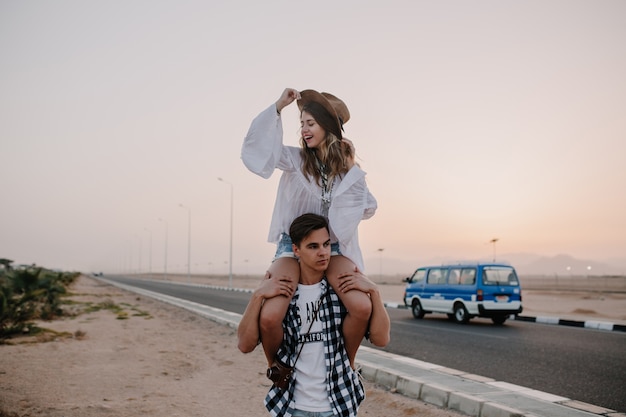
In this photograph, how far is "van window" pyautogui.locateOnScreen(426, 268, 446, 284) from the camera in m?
17.0

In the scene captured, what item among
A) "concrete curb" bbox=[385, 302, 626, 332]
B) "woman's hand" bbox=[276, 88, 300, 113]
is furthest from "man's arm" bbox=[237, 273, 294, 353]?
"concrete curb" bbox=[385, 302, 626, 332]

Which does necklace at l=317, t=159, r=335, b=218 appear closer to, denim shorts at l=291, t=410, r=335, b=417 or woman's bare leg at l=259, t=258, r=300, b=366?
woman's bare leg at l=259, t=258, r=300, b=366

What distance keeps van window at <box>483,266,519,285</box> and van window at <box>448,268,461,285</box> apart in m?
0.89

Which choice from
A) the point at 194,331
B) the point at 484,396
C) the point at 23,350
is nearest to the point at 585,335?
the point at 484,396

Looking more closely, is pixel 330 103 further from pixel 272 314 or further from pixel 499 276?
pixel 499 276

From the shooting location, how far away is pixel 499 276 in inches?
624

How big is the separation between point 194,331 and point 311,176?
11.6 m

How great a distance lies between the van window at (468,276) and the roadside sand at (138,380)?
25.8 ft

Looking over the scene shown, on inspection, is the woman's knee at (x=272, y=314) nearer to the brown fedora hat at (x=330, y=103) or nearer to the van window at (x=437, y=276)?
the brown fedora hat at (x=330, y=103)

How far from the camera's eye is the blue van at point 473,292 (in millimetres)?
15414

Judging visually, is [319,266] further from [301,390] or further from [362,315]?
[301,390]

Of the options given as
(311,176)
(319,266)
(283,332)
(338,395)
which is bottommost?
(338,395)

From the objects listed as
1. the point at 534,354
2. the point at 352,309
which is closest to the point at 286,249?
the point at 352,309

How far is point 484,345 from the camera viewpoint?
36.2 ft
